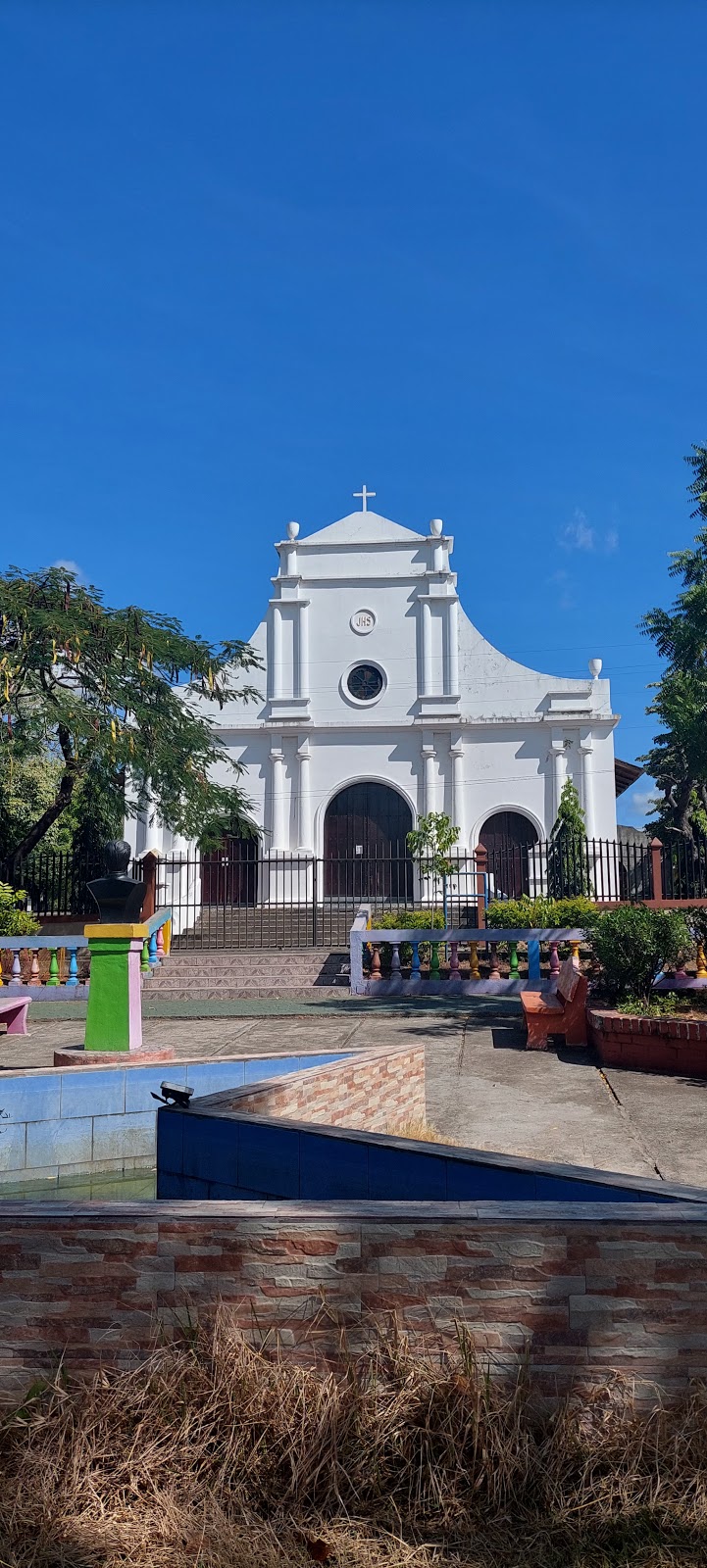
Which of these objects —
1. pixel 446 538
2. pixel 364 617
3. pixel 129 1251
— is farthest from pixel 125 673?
pixel 129 1251

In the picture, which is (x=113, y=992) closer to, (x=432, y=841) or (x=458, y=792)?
(x=432, y=841)

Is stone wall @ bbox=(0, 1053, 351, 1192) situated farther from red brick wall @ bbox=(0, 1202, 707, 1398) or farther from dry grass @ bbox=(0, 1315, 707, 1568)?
dry grass @ bbox=(0, 1315, 707, 1568)

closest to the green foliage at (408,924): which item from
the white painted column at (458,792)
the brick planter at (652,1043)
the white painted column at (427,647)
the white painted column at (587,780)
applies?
the white painted column at (458,792)

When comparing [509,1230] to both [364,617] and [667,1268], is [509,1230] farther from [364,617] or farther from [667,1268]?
[364,617]

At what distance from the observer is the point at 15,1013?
39.3 feet

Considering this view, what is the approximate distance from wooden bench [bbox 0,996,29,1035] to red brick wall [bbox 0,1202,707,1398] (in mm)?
9104

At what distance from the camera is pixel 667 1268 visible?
2.77m

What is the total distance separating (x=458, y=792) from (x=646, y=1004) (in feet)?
50.6

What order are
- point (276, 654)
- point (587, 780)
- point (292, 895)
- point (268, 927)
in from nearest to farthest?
point (268, 927) → point (292, 895) → point (587, 780) → point (276, 654)

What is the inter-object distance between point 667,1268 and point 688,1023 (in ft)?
19.1

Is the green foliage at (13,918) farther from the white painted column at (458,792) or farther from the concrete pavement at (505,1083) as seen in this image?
the white painted column at (458,792)

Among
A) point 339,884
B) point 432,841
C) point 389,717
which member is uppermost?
point 389,717

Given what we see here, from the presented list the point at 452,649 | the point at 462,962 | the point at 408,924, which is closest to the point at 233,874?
the point at 452,649

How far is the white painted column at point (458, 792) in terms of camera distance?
2452 centimetres
